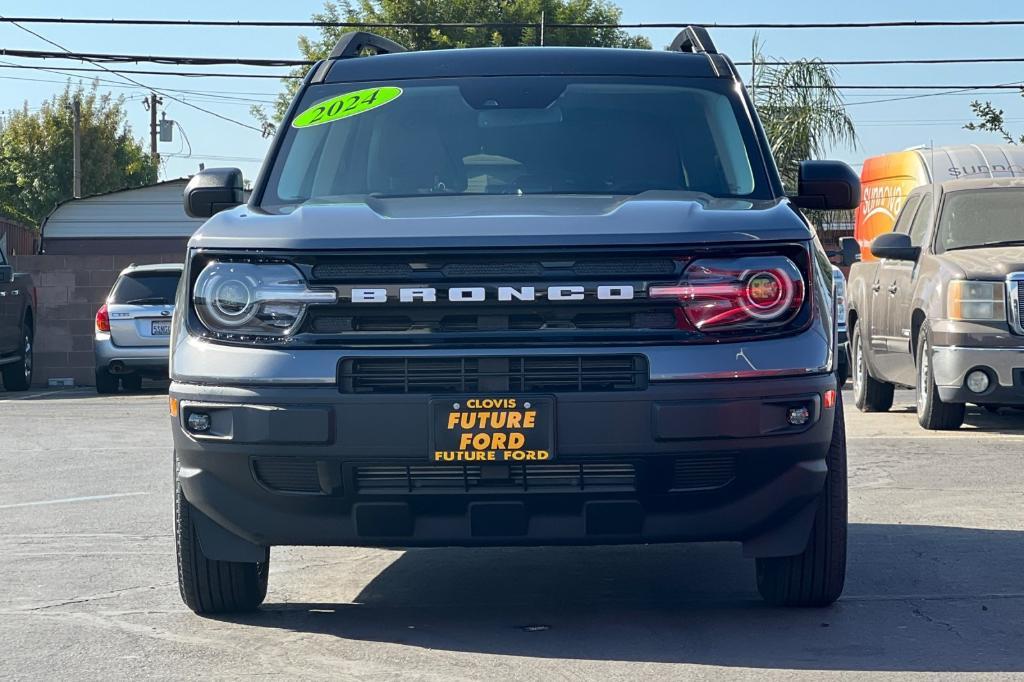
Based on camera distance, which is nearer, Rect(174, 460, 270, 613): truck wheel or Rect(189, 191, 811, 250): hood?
Rect(189, 191, 811, 250): hood

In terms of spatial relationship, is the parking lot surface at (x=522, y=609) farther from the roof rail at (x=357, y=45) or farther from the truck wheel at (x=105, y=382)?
the truck wheel at (x=105, y=382)

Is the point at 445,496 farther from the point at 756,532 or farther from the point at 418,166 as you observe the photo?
the point at 418,166

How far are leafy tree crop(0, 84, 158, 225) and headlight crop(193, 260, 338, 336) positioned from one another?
6420cm

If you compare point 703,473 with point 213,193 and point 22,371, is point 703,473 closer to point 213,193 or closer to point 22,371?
point 213,193

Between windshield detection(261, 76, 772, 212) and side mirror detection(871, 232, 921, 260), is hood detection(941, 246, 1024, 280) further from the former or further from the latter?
windshield detection(261, 76, 772, 212)

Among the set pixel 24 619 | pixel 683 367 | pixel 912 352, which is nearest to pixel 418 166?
pixel 683 367

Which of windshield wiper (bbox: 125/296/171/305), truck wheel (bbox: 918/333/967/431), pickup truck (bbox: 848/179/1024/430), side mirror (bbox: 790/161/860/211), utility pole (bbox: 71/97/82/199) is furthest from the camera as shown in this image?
utility pole (bbox: 71/97/82/199)

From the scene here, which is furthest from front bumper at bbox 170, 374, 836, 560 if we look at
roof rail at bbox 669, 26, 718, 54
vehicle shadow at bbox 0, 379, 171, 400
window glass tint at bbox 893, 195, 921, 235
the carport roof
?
the carport roof

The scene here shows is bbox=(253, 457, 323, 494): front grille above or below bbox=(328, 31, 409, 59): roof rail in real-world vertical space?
below

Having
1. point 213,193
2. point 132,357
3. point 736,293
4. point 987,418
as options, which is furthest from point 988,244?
point 132,357

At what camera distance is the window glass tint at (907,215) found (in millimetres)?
13102

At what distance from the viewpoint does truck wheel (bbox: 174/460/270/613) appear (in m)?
5.27

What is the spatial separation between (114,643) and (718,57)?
3117mm

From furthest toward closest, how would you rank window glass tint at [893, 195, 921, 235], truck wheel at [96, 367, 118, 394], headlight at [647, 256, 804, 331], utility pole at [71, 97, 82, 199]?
1. utility pole at [71, 97, 82, 199]
2. truck wheel at [96, 367, 118, 394]
3. window glass tint at [893, 195, 921, 235]
4. headlight at [647, 256, 804, 331]
